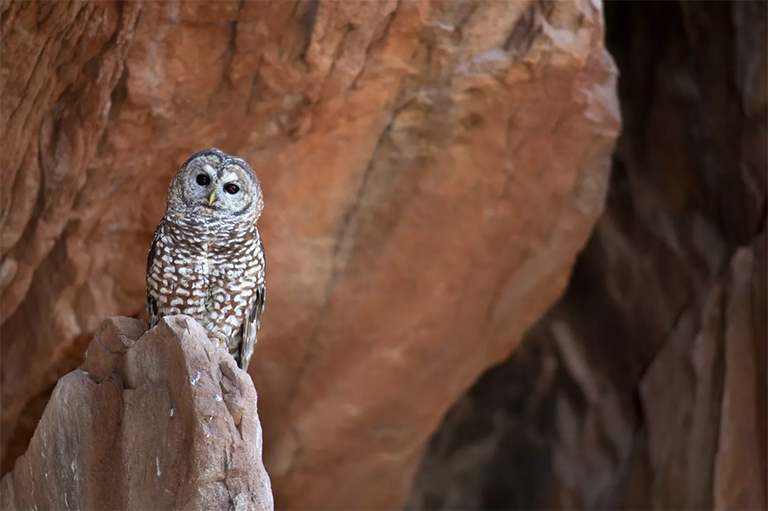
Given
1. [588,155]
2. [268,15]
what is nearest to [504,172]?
[588,155]

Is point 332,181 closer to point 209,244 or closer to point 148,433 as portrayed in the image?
point 209,244

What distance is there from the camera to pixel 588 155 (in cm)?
433

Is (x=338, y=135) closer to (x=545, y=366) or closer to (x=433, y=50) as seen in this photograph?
(x=433, y=50)

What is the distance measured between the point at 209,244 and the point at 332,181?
1.26 m

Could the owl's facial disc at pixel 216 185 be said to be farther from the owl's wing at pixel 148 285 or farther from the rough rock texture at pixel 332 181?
the rough rock texture at pixel 332 181

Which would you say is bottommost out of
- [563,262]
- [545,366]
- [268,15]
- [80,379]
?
[545,366]

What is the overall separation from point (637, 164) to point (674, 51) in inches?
28.9

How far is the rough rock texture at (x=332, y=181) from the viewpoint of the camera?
11.3 feet

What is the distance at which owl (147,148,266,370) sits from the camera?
2951mm

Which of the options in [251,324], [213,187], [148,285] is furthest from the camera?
[251,324]

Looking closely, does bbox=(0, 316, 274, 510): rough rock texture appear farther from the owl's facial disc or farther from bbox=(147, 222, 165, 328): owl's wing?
the owl's facial disc

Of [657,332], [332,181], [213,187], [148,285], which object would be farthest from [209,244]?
[657,332]

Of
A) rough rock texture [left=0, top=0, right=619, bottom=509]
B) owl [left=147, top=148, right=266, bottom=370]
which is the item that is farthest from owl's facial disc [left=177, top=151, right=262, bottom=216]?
rough rock texture [left=0, top=0, right=619, bottom=509]

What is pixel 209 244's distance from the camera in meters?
2.96
